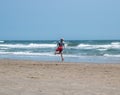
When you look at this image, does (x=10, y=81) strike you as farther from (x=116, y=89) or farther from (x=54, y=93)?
(x=116, y=89)

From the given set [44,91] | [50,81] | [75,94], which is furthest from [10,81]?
[75,94]

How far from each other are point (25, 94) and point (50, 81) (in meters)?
2.21

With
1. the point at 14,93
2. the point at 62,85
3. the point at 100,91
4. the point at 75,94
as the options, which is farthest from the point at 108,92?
the point at 14,93

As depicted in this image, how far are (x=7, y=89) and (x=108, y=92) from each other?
237 cm

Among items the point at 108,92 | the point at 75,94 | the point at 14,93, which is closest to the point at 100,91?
the point at 108,92

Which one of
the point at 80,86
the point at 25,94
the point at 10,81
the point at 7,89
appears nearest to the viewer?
the point at 25,94

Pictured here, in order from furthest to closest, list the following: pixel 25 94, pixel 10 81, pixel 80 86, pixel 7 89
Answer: pixel 10 81 < pixel 80 86 < pixel 7 89 < pixel 25 94

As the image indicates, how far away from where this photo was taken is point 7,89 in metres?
8.09

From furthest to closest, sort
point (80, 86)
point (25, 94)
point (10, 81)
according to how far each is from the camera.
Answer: point (10, 81) → point (80, 86) → point (25, 94)

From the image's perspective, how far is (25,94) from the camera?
296 inches

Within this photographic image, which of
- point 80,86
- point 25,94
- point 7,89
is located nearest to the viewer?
point 25,94

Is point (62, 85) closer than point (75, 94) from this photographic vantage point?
No

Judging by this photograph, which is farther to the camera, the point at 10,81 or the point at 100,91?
the point at 10,81

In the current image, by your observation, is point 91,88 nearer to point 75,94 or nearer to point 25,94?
point 75,94
